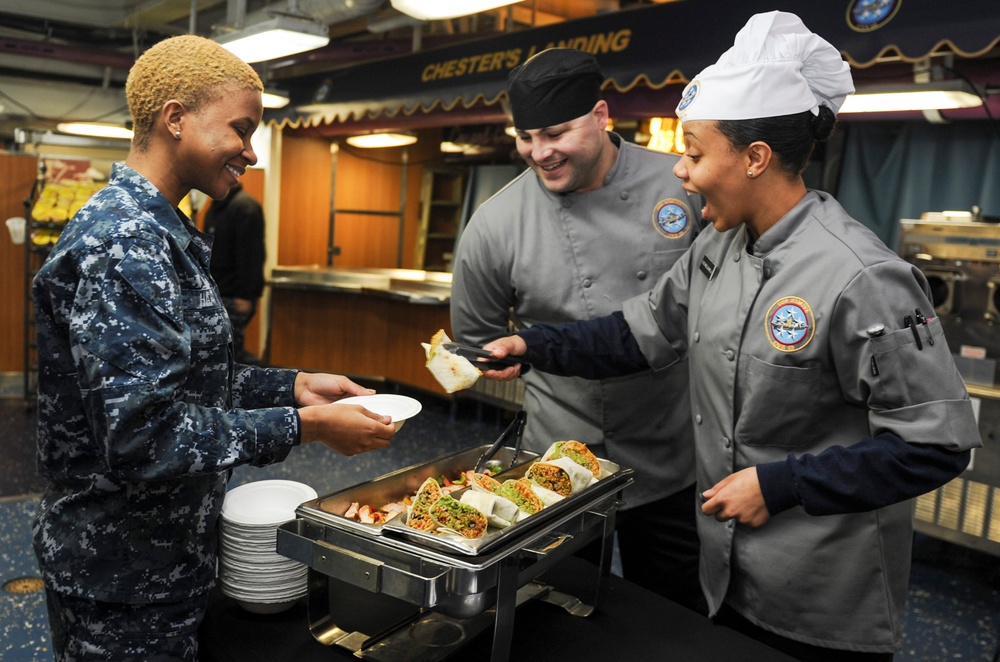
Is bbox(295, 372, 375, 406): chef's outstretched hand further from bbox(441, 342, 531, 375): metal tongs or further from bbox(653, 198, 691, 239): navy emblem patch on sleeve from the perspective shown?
bbox(653, 198, 691, 239): navy emblem patch on sleeve

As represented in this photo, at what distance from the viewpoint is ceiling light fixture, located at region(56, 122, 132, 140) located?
769cm

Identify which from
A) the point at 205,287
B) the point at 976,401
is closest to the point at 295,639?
the point at 205,287

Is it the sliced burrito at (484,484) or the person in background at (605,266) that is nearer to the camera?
the sliced burrito at (484,484)

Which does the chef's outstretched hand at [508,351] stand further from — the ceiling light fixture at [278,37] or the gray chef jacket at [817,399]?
the ceiling light fixture at [278,37]

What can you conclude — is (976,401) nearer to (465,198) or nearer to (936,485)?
(936,485)

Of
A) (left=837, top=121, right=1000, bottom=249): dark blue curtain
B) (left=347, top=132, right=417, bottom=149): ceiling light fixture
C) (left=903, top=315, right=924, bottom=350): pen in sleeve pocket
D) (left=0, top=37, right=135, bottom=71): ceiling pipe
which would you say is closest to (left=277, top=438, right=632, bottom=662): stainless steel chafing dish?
(left=903, top=315, right=924, bottom=350): pen in sleeve pocket

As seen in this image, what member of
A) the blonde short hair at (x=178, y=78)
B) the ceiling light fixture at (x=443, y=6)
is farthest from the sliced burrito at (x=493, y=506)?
the ceiling light fixture at (x=443, y=6)

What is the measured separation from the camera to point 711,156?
1.54m

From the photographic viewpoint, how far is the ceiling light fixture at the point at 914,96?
11.4 feet

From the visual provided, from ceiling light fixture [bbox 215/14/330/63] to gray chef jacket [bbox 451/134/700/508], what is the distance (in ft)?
10.5

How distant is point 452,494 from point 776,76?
955 millimetres

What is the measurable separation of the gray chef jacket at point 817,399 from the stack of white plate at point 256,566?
84 centimetres

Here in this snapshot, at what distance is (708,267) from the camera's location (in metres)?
1.74

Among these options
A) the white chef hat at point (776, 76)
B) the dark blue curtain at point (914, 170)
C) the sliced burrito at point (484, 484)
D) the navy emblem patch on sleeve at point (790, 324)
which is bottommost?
the sliced burrito at point (484, 484)
